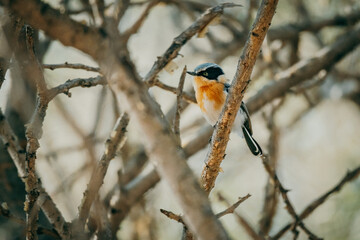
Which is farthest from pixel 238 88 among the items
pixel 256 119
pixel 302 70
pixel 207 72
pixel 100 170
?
pixel 256 119

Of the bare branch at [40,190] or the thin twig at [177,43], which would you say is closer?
the bare branch at [40,190]

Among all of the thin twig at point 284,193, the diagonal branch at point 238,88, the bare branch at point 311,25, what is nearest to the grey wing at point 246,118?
the thin twig at point 284,193

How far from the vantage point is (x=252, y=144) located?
3.56m

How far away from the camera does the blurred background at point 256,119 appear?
479cm

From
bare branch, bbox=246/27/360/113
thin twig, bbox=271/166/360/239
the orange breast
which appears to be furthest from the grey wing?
thin twig, bbox=271/166/360/239

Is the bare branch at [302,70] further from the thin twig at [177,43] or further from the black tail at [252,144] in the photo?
the thin twig at [177,43]

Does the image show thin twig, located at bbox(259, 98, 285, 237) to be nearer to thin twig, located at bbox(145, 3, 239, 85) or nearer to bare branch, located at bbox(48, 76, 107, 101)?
thin twig, located at bbox(145, 3, 239, 85)

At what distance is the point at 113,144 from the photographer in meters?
2.98

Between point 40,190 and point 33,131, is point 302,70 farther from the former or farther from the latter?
point 33,131

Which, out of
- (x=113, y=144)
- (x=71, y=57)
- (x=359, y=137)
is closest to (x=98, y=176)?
(x=113, y=144)

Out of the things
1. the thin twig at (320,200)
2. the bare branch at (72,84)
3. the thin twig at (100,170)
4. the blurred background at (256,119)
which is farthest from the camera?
the blurred background at (256,119)

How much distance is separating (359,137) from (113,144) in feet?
16.5

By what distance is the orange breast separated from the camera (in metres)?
3.96

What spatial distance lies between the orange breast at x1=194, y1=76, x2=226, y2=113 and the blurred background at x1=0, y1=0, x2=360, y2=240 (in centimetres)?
45
